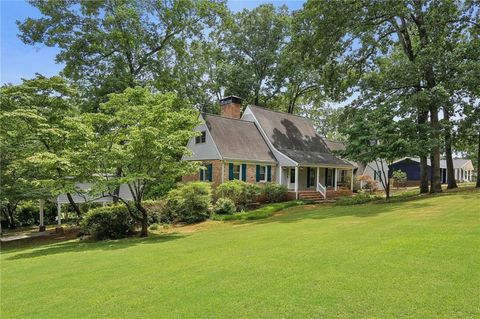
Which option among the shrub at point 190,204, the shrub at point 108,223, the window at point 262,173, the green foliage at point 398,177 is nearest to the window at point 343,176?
the green foliage at point 398,177

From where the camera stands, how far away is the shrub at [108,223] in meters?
15.0

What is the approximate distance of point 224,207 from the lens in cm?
1973

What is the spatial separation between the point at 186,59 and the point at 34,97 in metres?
13.3

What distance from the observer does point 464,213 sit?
11992 millimetres

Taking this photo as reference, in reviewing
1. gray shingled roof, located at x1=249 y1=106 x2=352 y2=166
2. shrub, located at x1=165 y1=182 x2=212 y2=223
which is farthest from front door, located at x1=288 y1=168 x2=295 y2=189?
shrub, located at x1=165 y1=182 x2=212 y2=223

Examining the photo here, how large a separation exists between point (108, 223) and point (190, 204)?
4537 mm

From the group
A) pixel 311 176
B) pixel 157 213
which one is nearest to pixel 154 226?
pixel 157 213

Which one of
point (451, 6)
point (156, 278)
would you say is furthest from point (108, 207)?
point (451, 6)

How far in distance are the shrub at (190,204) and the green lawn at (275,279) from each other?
8.20m

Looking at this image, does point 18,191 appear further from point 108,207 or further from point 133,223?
point 133,223

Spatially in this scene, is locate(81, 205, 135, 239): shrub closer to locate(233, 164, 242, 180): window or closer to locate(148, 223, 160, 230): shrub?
locate(148, 223, 160, 230): shrub

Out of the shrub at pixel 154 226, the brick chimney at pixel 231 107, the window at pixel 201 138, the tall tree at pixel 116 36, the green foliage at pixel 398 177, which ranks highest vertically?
the tall tree at pixel 116 36

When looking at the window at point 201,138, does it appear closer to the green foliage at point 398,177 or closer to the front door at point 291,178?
the front door at point 291,178

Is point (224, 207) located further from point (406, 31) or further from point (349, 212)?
point (406, 31)
